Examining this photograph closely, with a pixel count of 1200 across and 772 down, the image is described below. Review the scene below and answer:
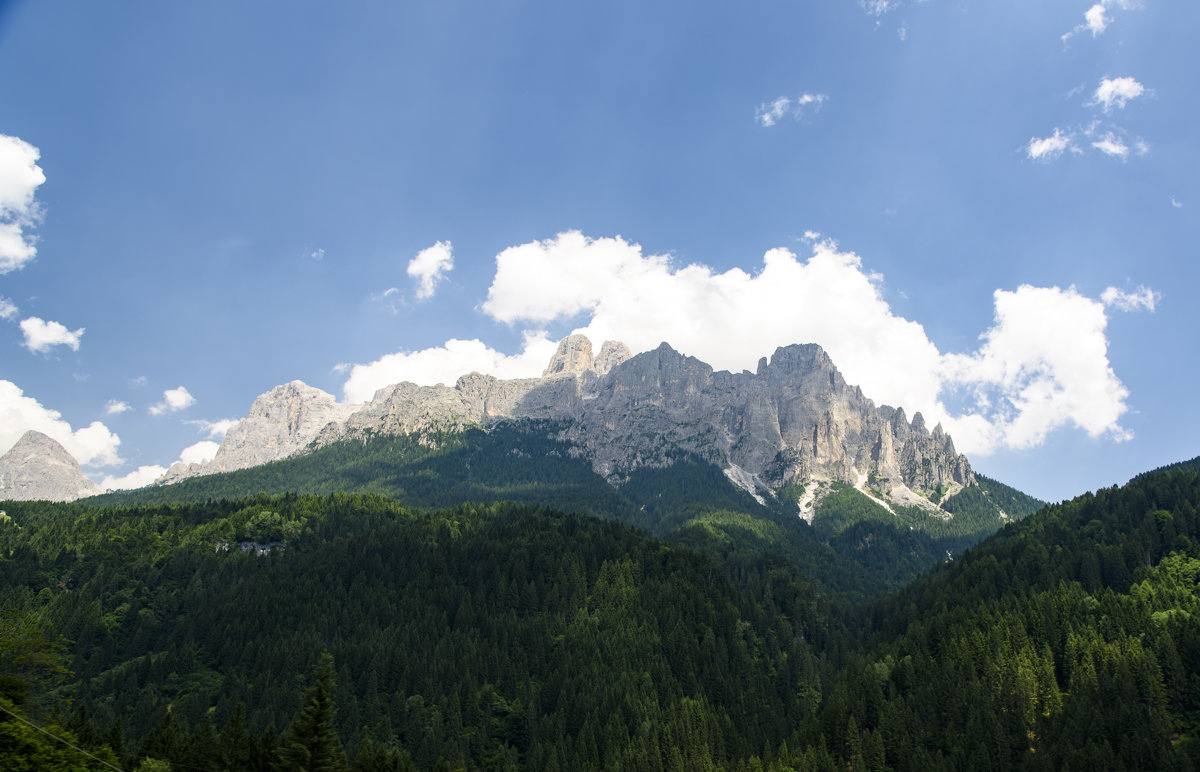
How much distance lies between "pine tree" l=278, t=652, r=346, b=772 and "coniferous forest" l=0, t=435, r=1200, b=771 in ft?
0.56

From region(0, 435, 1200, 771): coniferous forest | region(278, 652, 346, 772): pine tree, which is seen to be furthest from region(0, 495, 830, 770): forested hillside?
region(278, 652, 346, 772): pine tree

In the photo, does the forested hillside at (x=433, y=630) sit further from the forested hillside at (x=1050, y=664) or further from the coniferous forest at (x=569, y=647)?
the forested hillside at (x=1050, y=664)

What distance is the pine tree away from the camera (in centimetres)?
5144

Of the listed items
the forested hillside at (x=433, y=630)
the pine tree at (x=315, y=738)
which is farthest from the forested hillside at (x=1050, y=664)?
the pine tree at (x=315, y=738)

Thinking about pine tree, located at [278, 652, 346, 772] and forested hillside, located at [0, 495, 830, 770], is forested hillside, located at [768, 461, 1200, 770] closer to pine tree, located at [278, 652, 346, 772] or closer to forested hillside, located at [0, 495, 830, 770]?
forested hillside, located at [0, 495, 830, 770]

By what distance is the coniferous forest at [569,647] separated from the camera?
86438mm

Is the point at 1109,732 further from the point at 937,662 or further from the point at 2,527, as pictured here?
the point at 2,527

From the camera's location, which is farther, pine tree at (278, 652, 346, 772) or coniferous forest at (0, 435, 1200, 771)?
coniferous forest at (0, 435, 1200, 771)

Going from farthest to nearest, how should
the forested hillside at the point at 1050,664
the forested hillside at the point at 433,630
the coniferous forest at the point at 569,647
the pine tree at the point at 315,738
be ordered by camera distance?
the forested hillside at the point at 433,630
the forested hillside at the point at 1050,664
the coniferous forest at the point at 569,647
the pine tree at the point at 315,738

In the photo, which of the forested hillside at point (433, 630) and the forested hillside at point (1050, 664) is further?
the forested hillside at point (433, 630)

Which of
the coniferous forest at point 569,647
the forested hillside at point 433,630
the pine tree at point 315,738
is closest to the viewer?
the pine tree at point 315,738

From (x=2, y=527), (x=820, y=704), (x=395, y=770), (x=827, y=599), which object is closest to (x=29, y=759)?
(x=395, y=770)

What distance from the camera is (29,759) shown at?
50.1 metres

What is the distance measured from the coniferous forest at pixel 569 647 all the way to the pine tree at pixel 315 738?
17 cm
